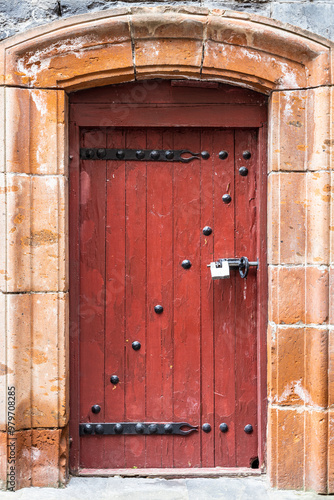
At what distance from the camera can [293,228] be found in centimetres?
257

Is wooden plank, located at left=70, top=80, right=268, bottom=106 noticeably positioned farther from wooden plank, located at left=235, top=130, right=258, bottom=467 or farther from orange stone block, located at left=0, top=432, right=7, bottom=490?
orange stone block, located at left=0, top=432, right=7, bottom=490

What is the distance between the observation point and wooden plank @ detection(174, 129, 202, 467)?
275 cm

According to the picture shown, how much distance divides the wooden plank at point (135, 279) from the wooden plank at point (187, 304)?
19 cm

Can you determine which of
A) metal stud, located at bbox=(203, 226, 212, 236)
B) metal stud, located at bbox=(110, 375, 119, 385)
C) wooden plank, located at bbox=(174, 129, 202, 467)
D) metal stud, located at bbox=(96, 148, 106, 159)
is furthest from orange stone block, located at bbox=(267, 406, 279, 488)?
metal stud, located at bbox=(96, 148, 106, 159)

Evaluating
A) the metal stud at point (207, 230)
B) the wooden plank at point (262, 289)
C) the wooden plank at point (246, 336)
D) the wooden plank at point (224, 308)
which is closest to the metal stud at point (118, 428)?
the wooden plank at point (224, 308)

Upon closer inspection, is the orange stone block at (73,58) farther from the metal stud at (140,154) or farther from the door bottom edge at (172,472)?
the door bottom edge at (172,472)

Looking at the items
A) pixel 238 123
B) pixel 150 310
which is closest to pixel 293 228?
pixel 238 123

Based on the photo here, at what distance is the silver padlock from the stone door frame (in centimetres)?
25

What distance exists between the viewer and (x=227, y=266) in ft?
8.58

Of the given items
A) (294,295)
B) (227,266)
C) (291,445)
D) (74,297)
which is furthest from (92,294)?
(291,445)

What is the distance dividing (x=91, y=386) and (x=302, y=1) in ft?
8.12

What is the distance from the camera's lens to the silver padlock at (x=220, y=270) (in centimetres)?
260

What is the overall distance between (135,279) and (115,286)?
0.41 ft

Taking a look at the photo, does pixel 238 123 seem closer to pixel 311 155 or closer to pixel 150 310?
pixel 311 155
